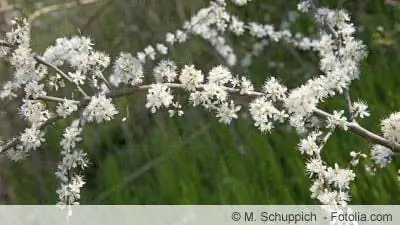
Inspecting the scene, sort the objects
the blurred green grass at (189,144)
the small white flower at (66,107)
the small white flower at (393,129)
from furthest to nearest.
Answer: the blurred green grass at (189,144), the small white flower at (66,107), the small white flower at (393,129)

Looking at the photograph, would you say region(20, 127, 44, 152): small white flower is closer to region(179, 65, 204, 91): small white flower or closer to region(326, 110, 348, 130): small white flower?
region(179, 65, 204, 91): small white flower

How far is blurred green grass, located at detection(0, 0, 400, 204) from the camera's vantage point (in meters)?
1.62

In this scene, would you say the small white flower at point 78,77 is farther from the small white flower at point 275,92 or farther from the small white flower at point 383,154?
the small white flower at point 383,154

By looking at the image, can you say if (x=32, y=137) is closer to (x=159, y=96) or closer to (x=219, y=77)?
(x=159, y=96)

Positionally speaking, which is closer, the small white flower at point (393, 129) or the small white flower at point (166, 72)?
the small white flower at point (393, 129)

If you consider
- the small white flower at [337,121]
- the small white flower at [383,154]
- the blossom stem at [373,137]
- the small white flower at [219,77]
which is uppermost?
the small white flower at [219,77]

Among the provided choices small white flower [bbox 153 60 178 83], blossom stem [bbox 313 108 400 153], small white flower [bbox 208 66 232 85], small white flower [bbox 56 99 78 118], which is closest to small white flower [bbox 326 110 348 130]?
blossom stem [bbox 313 108 400 153]

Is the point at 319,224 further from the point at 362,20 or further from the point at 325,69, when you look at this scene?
the point at 362,20

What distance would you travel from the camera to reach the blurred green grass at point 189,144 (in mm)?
1616

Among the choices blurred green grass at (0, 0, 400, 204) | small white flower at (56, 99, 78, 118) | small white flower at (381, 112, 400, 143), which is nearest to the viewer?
small white flower at (381, 112, 400, 143)

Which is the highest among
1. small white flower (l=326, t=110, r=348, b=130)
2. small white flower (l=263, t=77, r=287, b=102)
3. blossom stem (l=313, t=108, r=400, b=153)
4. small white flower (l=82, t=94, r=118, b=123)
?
small white flower (l=263, t=77, r=287, b=102)

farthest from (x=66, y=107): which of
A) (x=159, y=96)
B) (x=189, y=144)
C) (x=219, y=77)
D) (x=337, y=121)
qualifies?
(x=189, y=144)

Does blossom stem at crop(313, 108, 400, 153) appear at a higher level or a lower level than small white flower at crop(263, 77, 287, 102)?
lower

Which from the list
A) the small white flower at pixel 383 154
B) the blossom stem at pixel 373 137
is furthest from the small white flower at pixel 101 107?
the small white flower at pixel 383 154
